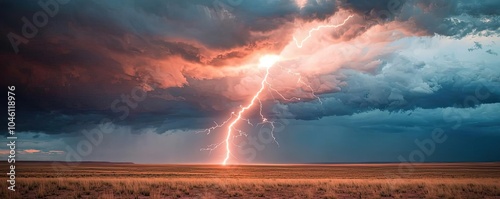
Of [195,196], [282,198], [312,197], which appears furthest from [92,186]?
[312,197]

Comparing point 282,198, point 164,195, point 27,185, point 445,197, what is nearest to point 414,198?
point 445,197

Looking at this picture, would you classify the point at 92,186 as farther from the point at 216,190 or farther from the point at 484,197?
the point at 484,197

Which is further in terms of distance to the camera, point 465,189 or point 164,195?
point 465,189

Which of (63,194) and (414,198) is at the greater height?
(63,194)

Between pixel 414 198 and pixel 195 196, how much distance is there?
1142 cm

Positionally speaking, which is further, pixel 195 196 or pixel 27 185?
pixel 27 185

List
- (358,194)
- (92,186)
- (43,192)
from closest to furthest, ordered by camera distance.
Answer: (43,192), (358,194), (92,186)

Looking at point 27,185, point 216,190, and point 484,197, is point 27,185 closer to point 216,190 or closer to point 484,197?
point 216,190

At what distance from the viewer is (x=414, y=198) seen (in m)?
20.7

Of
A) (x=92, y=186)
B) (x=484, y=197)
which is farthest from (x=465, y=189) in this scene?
(x=92, y=186)

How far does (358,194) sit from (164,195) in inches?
417

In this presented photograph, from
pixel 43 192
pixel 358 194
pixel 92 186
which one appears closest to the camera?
pixel 43 192

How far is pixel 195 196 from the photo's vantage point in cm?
2044

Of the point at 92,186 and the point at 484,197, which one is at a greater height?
the point at 92,186
